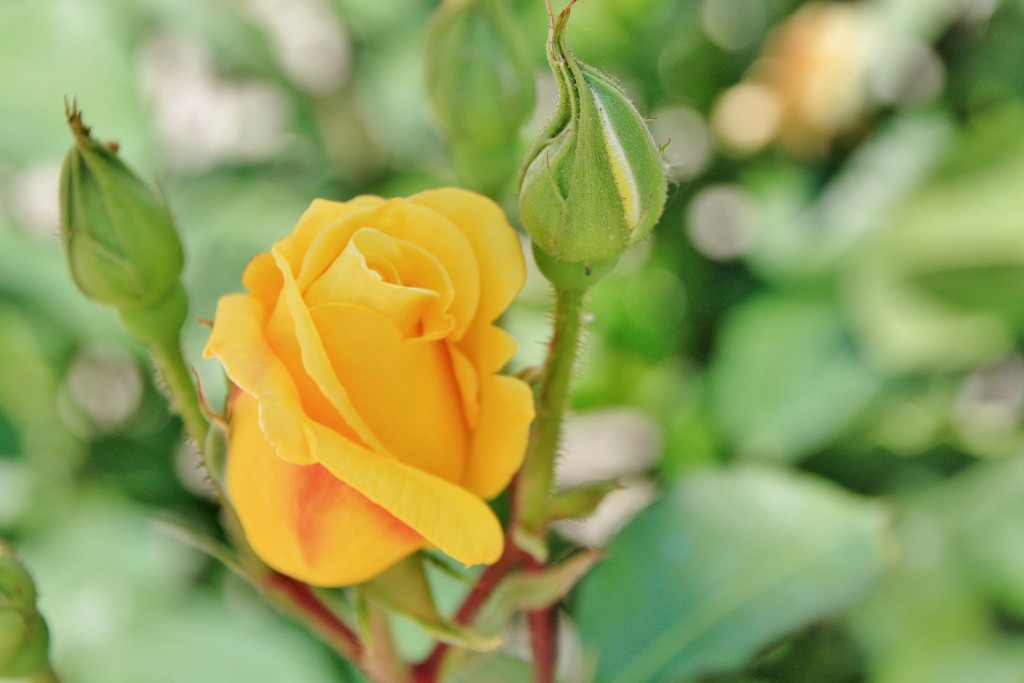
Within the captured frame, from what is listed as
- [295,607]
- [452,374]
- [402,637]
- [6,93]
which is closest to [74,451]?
[6,93]

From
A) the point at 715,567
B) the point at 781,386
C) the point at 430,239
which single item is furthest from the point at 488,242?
the point at 781,386

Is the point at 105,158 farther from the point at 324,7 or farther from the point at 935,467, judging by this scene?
the point at 324,7

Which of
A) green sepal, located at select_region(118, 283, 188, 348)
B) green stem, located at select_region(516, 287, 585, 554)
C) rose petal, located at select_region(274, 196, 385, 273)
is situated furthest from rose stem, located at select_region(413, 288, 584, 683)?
green sepal, located at select_region(118, 283, 188, 348)

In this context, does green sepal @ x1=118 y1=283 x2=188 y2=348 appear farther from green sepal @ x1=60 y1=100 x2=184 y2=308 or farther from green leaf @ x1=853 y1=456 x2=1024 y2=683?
green leaf @ x1=853 y1=456 x2=1024 y2=683

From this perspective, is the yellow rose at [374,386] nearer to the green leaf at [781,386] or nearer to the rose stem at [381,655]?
the rose stem at [381,655]

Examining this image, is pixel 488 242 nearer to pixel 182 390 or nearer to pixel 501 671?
pixel 182 390
